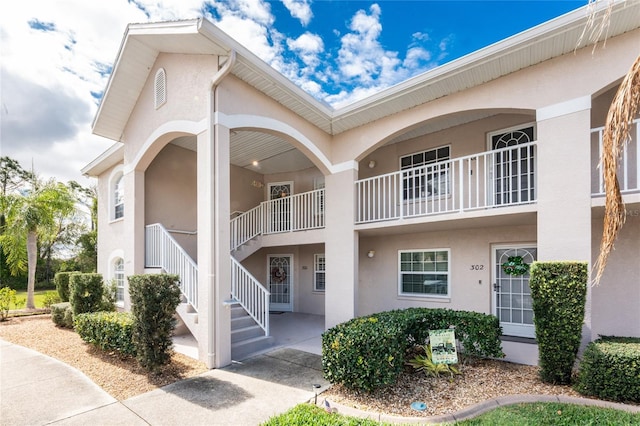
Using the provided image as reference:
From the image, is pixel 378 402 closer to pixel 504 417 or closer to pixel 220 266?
pixel 504 417

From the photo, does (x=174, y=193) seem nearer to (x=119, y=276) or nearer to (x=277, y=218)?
(x=277, y=218)

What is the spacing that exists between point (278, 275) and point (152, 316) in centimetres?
787

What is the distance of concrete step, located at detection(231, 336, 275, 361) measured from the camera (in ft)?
23.4

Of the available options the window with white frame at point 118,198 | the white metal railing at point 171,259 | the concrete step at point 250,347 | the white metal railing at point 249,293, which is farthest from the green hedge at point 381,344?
the window with white frame at point 118,198

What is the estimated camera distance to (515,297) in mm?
8273

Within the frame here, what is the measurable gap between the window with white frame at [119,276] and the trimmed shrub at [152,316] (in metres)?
6.75

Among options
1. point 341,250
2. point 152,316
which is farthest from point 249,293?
point 152,316

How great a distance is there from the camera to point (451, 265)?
9156mm

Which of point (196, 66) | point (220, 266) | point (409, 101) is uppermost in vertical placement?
point (196, 66)

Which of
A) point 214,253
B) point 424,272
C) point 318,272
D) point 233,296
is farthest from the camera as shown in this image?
point 318,272

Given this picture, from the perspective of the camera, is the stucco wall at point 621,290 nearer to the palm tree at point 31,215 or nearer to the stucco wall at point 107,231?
the stucco wall at point 107,231

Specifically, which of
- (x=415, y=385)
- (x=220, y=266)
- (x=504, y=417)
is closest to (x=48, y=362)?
(x=220, y=266)

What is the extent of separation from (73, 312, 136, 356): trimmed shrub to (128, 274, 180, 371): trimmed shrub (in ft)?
1.95

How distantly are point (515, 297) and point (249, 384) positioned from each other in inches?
276
